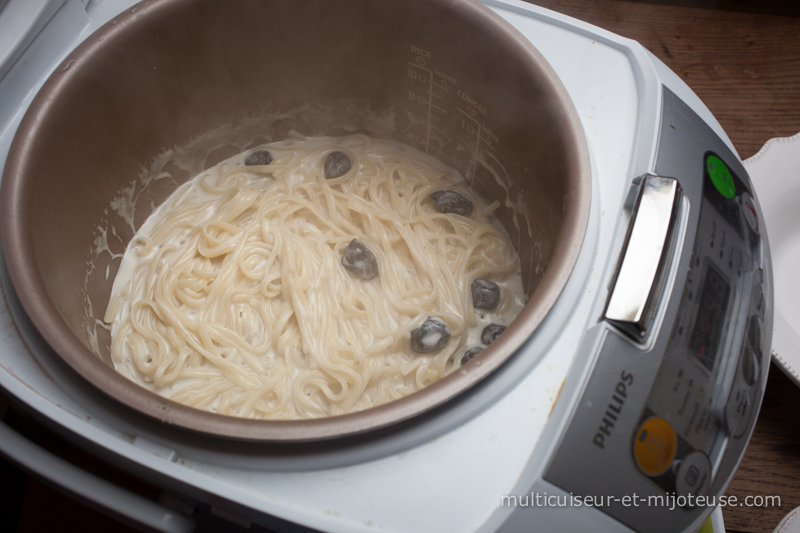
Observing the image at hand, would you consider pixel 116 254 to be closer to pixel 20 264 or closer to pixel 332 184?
pixel 20 264

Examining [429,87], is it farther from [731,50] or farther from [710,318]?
[731,50]

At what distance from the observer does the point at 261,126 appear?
188 centimetres

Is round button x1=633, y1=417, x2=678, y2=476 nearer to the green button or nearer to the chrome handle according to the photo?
the chrome handle

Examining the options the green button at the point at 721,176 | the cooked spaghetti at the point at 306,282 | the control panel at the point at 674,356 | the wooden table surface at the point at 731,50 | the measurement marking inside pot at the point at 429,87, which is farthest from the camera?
the wooden table surface at the point at 731,50

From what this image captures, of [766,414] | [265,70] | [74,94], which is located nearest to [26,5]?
[74,94]

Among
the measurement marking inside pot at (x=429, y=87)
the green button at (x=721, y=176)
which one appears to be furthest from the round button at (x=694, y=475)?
the measurement marking inside pot at (x=429, y=87)

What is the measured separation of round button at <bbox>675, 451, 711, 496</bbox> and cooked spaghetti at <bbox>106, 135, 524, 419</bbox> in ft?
2.19

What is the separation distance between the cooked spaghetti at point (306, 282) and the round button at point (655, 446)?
633 mm

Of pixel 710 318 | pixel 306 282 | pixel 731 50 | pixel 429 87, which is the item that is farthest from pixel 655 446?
pixel 731 50

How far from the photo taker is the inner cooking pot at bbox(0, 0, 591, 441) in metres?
1.01

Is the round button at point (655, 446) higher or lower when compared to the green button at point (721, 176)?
lower

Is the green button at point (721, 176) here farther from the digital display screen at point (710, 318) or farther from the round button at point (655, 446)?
the round button at point (655, 446)

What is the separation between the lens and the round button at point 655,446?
925 millimetres

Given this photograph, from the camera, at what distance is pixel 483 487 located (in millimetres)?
911
